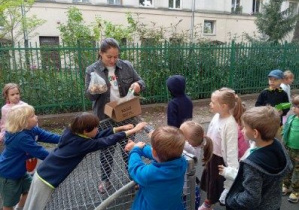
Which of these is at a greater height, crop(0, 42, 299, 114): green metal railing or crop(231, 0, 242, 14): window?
crop(231, 0, 242, 14): window

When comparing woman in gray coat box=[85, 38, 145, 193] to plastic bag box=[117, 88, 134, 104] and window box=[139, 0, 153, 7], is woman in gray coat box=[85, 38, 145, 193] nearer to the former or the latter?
plastic bag box=[117, 88, 134, 104]

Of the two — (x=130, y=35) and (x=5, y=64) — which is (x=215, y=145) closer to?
(x=5, y=64)

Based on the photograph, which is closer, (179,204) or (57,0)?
(179,204)

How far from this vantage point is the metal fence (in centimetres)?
185

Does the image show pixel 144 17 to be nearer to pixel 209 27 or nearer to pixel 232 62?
pixel 209 27

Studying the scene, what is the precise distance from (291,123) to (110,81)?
2078 mm

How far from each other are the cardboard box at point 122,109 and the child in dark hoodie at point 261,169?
1.05 metres

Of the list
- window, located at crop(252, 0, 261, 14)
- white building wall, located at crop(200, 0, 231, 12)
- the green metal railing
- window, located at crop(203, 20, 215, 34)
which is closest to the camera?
the green metal railing

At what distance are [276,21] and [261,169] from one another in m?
16.1

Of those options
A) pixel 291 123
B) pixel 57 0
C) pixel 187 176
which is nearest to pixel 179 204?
pixel 187 176

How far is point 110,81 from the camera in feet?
9.77

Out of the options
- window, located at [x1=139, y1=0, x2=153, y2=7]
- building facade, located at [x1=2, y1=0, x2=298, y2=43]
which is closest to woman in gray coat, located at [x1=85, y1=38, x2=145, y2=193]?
building facade, located at [x1=2, y1=0, x2=298, y2=43]

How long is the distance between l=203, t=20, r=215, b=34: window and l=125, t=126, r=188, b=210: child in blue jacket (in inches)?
871

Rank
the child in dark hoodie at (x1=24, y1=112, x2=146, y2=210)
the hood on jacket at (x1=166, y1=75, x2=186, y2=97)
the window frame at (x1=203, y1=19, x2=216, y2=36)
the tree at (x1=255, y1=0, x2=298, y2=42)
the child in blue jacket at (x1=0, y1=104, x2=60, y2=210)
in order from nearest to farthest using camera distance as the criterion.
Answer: the child in dark hoodie at (x1=24, y1=112, x2=146, y2=210) < the child in blue jacket at (x1=0, y1=104, x2=60, y2=210) < the hood on jacket at (x1=166, y1=75, x2=186, y2=97) < the tree at (x1=255, y1=0, x2=298, y2=42) < the window frame at (x1=203, y1=19, x2=216, y2=36)
